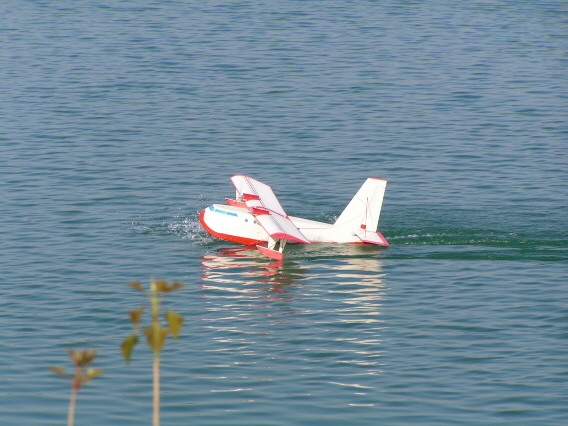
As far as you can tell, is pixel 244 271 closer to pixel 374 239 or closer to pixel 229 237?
pixel 229 237

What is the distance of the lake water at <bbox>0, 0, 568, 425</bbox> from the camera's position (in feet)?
77.9

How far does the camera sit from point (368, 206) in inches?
1348

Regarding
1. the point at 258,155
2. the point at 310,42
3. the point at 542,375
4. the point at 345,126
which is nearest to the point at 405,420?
the point at 542,375

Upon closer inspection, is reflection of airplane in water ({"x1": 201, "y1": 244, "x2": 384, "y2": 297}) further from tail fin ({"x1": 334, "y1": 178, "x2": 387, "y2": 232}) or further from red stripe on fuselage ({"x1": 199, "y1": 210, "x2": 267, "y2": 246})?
tail fin ({"x1": 334, "y1": 178, "x2": 387, "y2": 232})

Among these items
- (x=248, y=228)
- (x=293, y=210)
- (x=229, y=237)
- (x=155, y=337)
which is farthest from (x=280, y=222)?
(x=155, y=337)

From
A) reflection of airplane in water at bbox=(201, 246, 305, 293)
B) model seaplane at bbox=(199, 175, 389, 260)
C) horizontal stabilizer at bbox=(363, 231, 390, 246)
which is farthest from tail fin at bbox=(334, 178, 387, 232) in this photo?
reflection of airplane in water at bbox=(201, 246, 305, 293)

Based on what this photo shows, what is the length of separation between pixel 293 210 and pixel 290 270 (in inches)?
235

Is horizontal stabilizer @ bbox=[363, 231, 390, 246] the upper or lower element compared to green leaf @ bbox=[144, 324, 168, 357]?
upper

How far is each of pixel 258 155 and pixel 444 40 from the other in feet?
94.0

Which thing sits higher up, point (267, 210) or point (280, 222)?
point (267, 210)

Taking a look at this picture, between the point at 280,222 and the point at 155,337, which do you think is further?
the point at 280,222

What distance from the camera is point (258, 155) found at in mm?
46250

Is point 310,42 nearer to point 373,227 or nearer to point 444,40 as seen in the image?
point 444,40

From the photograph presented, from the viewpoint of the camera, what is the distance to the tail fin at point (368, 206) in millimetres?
34219
